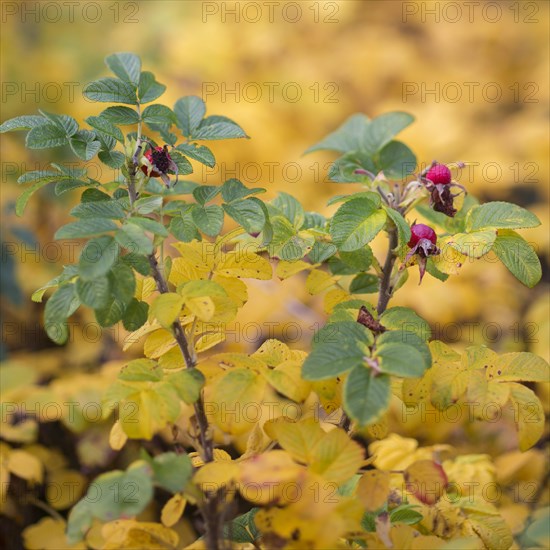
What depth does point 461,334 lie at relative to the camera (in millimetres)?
2008

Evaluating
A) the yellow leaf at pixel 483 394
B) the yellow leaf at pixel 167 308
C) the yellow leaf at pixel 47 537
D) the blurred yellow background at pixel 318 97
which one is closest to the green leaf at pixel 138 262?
the yellow leaf at pixel 167 308

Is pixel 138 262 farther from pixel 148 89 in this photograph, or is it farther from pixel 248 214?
pixel 148 89

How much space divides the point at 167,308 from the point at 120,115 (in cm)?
23

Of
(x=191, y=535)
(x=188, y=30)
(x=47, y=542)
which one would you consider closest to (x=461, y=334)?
(x=191, y=535)

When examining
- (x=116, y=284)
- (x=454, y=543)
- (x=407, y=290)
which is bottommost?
(x=407, y=290)

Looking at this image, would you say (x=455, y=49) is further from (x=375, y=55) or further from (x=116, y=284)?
(x=116, y=284)

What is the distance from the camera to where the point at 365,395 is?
619 millimetres

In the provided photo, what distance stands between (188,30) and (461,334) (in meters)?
1.73

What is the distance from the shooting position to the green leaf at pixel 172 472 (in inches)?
23.4

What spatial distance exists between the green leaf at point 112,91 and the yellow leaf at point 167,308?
0.23 m

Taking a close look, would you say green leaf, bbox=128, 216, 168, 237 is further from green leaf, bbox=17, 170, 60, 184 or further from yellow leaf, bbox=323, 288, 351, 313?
yellow leaf, bbox=323, 288, 351, 313

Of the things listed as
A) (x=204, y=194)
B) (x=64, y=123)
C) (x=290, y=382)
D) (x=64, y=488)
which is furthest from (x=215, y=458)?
(x=64, y=488)

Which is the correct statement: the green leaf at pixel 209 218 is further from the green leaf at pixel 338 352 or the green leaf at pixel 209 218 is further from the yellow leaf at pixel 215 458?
the yellow leaf at pixel 215 458

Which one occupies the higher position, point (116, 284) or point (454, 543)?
point (116, 284)
